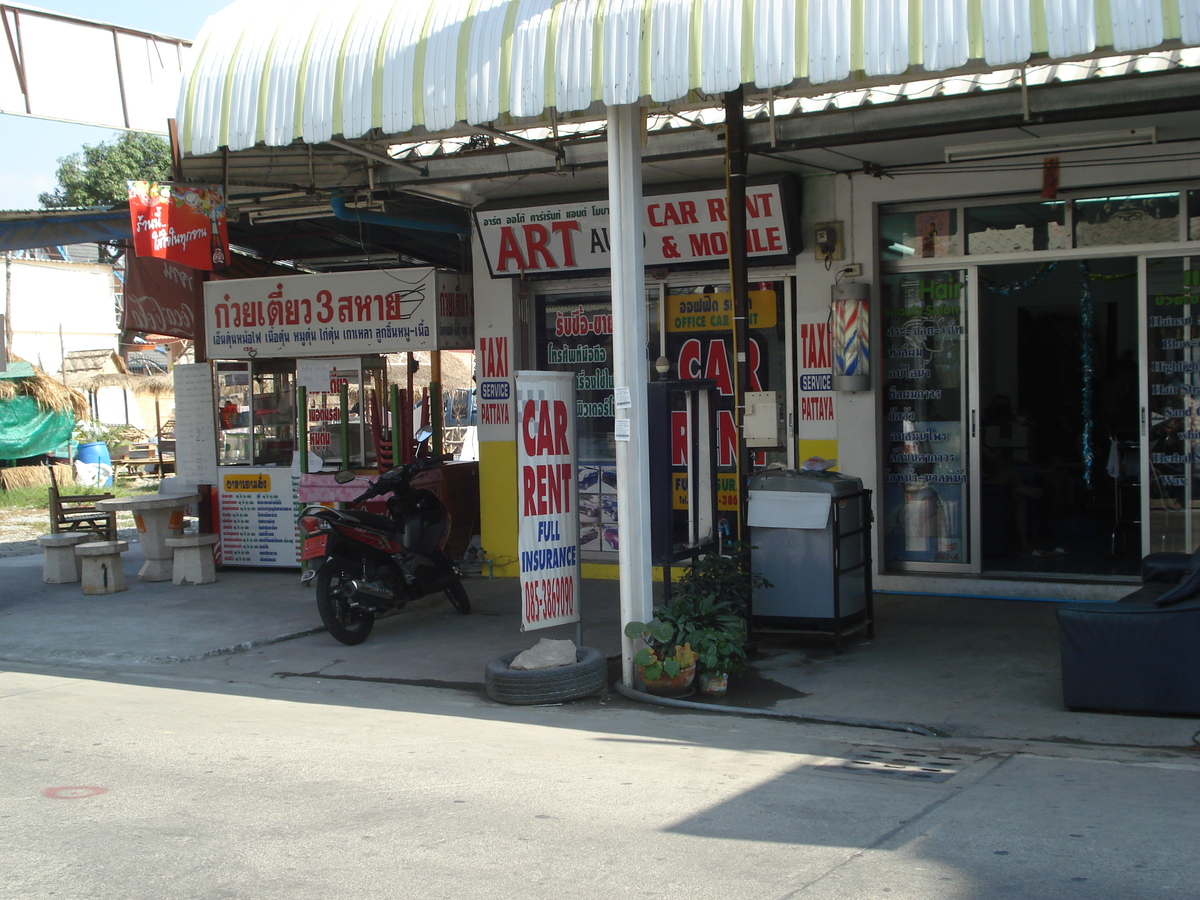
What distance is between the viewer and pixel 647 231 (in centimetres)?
1031

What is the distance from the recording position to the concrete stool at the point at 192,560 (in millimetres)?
11570

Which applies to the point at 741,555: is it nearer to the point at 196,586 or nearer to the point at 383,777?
the point at 383,777

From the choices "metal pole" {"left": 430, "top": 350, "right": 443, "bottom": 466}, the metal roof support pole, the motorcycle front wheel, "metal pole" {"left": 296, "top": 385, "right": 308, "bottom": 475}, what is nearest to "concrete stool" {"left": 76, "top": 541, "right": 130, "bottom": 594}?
"metal pole" {"left": 296, "top": 385, "right": 308, "bottom": 475}

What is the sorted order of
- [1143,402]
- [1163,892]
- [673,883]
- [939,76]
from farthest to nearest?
1. [1143,402]
2. [939,76]
3. [673,883]
4. [1163,892]

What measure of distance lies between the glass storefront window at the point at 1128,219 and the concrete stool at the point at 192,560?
29.9 feet

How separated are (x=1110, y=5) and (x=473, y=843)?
17.2 feet

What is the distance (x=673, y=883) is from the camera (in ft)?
13.0

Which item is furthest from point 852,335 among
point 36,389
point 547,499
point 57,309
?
point 57,309

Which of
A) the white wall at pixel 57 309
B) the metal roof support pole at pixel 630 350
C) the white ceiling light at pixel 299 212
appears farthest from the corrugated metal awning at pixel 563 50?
the white wall at pixel 57 309

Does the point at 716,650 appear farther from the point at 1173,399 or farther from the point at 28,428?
the point at 28,428

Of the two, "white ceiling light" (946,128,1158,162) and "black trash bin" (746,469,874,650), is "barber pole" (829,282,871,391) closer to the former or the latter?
"white ceiling light" (946,128,1158,162)

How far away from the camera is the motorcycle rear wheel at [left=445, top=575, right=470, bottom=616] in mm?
9555

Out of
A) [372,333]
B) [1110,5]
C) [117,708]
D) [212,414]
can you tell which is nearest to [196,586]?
[212,414]

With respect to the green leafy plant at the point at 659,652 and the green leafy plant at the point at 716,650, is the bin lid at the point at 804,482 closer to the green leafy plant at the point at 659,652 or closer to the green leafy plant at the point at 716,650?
the green leafy plant at the point at 716,650
